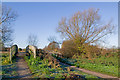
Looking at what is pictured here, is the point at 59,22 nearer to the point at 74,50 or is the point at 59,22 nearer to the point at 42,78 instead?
the point at 74,50

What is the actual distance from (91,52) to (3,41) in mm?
9051

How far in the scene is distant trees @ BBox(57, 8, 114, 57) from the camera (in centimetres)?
1370

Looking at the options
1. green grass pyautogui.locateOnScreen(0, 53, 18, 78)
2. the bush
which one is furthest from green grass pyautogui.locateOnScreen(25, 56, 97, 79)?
the bush

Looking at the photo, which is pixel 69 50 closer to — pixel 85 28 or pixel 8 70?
pixel 85 28

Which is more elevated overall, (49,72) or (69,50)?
(69,50)

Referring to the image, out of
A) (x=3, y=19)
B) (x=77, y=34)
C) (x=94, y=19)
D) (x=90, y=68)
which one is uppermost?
(x=94, y=19)

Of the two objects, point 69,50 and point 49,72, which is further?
point 69,50

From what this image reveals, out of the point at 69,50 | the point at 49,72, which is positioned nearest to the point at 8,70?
the point at 49,72

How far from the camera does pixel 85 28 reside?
46.3ft

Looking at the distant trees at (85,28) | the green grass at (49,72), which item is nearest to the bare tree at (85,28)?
the distant trees at (85,28)

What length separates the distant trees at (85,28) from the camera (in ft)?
44.9

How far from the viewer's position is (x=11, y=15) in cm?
1051

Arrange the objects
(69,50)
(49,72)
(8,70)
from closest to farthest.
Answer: (49,72)
(8,70)
(69,50)

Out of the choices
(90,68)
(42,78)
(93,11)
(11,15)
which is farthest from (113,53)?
(11,15)
